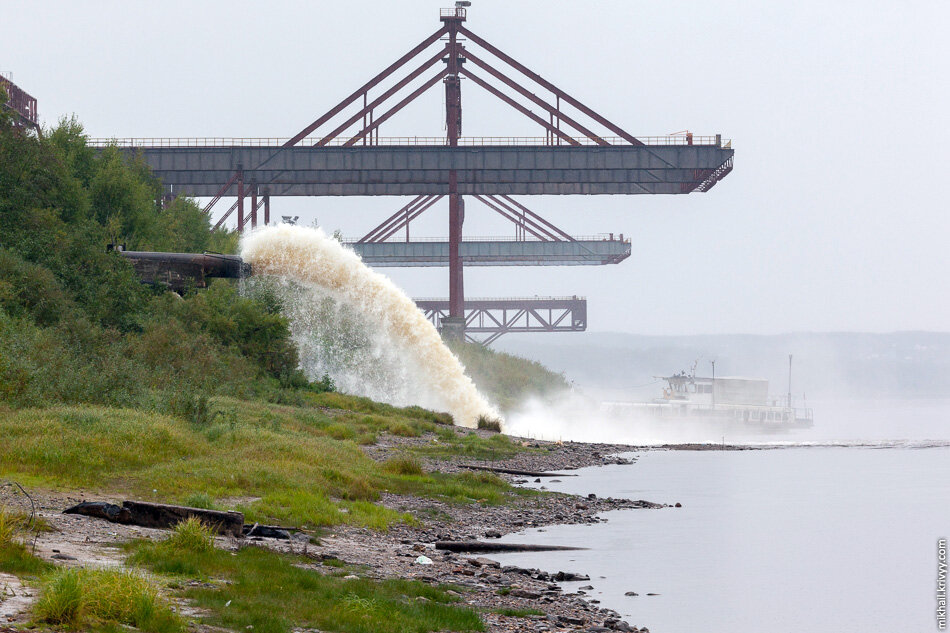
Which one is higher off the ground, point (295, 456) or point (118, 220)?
point (118, 220)

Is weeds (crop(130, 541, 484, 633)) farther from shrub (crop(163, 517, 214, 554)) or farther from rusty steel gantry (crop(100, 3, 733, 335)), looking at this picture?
rusty steel gantry (crop(100, 3, 733, 335))

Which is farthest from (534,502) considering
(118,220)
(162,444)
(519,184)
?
(519,184)

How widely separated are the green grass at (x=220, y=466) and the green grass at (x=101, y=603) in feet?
33.1

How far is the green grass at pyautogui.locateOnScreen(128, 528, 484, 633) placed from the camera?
14.8 m

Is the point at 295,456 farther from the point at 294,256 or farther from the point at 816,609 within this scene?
the point at 294,256

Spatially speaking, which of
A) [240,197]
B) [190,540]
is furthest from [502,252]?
[190,540]

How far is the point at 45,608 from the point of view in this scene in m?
12.3

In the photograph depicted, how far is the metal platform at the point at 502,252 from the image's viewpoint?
11856cm

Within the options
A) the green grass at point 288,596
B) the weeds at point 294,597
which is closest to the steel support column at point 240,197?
the green grass at point 288,596

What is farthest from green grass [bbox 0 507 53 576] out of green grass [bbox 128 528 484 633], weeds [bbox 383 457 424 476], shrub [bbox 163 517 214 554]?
weeds [bbox 383 457 424 476]

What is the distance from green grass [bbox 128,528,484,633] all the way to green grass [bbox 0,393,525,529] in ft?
19.9

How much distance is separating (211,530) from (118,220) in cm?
5561

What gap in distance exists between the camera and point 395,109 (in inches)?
3607

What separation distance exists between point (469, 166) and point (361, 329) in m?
21.8
